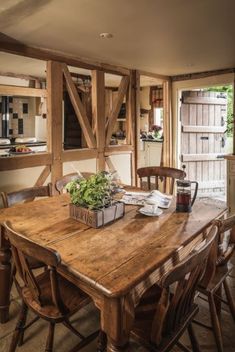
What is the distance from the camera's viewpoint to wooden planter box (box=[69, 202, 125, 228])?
1.86m

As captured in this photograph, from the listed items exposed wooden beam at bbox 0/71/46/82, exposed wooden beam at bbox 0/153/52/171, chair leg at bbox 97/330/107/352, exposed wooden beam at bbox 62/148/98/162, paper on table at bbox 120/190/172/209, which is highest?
exposed wooden beam at bbox 0/71/46/82

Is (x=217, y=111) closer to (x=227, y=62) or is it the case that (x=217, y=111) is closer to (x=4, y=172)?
(x=227, y=62)

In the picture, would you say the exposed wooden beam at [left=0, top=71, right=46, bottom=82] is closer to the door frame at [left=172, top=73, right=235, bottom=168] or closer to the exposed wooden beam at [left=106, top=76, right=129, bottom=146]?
the exposed wooden beam at [left=106, top=76, right=129, bottom=146]

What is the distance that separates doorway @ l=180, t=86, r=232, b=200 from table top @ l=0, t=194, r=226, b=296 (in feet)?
11.5

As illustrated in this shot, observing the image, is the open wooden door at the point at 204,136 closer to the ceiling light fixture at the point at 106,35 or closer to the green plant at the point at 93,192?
the ceiling light fixture at the point at 106,35

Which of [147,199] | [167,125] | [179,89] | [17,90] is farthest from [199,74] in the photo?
[147,199]

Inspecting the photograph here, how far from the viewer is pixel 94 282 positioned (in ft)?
4.16

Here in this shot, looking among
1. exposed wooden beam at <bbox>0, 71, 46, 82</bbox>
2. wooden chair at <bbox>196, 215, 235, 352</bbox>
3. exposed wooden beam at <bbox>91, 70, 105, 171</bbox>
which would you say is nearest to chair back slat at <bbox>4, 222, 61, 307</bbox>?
wooden chair at <bbox>196, 215, 235, 352</bbox>

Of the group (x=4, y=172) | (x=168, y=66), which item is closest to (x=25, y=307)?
(x=4, y=172)

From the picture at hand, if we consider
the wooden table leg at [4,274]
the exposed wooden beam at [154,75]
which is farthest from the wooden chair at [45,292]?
the exposed wooden beam at [154,75]

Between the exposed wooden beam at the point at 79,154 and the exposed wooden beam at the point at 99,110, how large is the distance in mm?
115

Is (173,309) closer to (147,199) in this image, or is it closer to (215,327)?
(215,327)

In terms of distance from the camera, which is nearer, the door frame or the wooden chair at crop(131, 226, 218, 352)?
the wooden chair at crop(131, 226, 218, 352)

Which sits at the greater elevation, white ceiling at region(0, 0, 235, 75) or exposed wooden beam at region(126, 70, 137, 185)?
white ceiling at region(0, 0, 235, 75)
